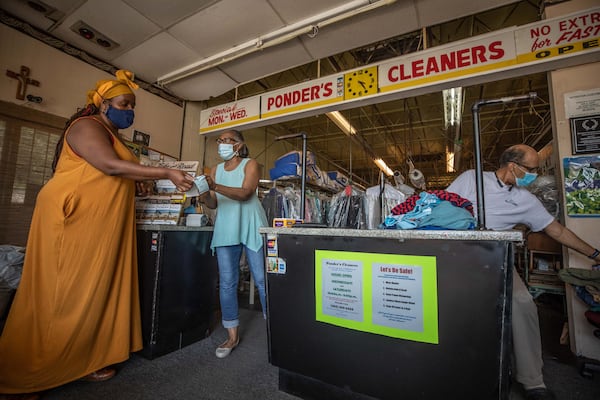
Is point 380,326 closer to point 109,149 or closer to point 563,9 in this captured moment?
point 109,149

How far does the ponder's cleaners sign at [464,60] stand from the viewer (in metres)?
2.37

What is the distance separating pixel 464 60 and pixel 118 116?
3.10 m

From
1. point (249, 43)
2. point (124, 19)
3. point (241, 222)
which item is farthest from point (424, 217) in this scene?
point (124, 19)

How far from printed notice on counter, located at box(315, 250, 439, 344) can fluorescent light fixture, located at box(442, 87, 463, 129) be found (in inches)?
142

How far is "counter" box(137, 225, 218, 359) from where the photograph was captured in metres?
1.99

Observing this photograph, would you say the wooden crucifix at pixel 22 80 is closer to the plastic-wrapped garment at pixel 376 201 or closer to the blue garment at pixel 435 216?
the plastic-wrapped garment at pixel 376 201

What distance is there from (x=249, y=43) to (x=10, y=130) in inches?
109

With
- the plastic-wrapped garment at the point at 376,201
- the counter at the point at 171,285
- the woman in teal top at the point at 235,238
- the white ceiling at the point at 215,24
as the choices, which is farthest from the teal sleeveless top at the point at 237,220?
the white ceiling at the point at 215,24

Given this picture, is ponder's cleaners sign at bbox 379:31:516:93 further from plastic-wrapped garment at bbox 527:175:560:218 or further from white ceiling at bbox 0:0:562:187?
plastic-wrapped garment at bbox 527:175:560:218

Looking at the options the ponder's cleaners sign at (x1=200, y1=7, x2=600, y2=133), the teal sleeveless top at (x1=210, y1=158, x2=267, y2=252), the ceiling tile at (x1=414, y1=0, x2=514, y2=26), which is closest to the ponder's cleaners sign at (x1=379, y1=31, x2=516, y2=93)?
the ponder's cleaners sign at (x1=200, y1=7, x2=600, y2=133)

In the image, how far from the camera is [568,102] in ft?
7.89

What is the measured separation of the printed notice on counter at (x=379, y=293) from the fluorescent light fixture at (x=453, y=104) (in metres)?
3.60

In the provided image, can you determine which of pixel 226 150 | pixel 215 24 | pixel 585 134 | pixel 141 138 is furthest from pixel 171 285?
pixel 585 134

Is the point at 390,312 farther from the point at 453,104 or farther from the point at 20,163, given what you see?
the point at 453,104
